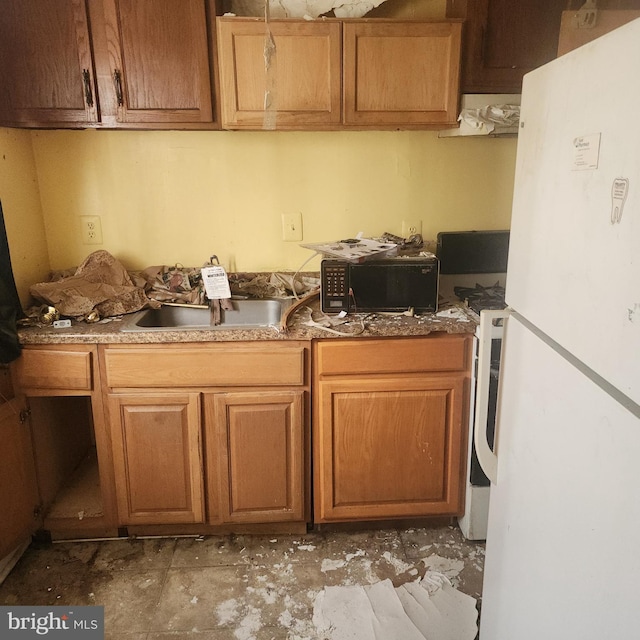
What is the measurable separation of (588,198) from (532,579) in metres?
0.71

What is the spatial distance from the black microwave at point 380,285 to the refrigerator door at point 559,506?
835mm

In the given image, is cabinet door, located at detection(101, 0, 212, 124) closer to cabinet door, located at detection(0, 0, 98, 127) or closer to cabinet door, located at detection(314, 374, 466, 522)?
cabinet door, located at detection(0, 0, 98, 127)

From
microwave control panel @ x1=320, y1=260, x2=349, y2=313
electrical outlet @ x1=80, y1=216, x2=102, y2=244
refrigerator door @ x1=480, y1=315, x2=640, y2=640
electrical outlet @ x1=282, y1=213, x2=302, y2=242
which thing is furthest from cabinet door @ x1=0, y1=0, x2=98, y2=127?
refrigerator door @ x1=480, y1=315, x2=640, y2=640

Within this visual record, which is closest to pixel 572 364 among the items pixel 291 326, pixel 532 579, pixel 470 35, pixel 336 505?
pixel 532 579

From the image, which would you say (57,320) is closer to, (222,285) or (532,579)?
(222,285)

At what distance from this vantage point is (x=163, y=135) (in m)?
2.25

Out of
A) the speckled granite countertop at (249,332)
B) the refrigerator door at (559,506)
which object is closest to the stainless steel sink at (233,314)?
the speckled granite countertop at (249,332)

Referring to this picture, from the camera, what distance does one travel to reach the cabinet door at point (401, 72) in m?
1.93

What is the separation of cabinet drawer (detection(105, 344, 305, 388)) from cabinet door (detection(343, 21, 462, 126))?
0.91 meters

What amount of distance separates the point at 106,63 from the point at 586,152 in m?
1.73

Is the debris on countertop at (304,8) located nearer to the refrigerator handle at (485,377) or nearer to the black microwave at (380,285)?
the black microwave at (380,285)

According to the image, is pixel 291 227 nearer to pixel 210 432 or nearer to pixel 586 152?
pixel 210 432

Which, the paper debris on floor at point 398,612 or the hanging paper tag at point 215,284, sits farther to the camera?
the hanging paper tag at point 215,284

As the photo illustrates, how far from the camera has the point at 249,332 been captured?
6.12ft
